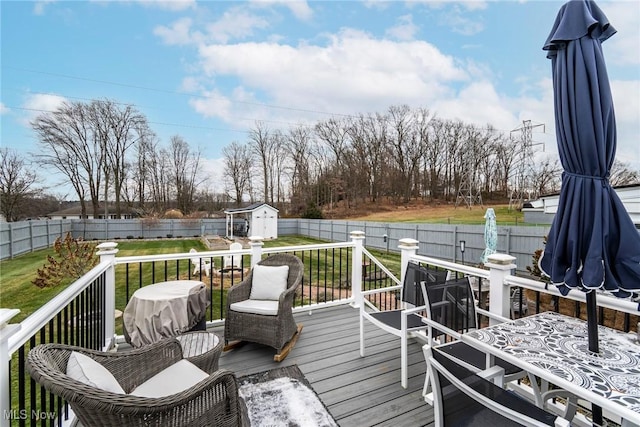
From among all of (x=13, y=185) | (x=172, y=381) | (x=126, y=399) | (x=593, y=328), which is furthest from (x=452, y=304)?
(x=13, y=185)

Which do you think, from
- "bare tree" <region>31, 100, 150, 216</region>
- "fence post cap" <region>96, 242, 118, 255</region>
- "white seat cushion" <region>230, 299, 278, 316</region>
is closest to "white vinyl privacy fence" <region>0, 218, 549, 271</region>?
"bare tree" <region>31, 100, 150, 216</region>

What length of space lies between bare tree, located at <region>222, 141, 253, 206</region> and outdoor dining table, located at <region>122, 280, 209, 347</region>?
74.6 feet

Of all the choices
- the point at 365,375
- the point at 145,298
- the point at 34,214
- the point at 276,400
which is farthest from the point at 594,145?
the point at 34,214

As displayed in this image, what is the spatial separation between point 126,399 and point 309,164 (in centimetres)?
2473

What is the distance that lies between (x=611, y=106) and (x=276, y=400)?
9.02 feet

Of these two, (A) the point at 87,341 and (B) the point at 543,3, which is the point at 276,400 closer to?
(A) the point at 87,341

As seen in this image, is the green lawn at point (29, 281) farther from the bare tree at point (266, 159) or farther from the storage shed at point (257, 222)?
the bare tree at point (266, 159)

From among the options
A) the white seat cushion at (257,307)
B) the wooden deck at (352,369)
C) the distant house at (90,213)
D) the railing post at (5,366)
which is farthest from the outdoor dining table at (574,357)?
the distant house at (90,213)

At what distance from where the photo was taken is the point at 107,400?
1147 millimetres

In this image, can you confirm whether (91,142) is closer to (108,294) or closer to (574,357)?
(108,294)

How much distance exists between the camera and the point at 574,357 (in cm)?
148

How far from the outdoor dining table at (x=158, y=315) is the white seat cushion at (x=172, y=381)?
888mm

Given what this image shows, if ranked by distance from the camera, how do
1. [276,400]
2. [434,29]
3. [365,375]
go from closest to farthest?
[276,400], [365,375], [434,29]

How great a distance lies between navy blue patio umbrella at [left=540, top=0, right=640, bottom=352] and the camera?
144 cm
